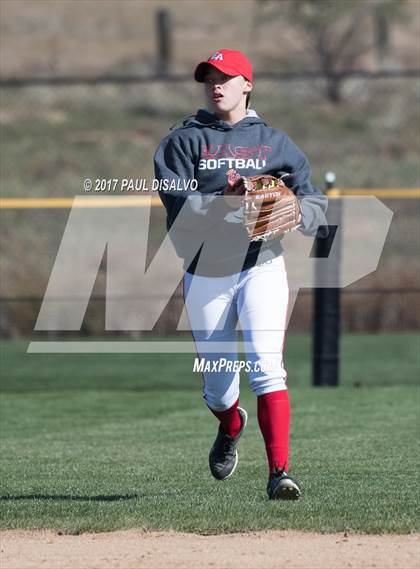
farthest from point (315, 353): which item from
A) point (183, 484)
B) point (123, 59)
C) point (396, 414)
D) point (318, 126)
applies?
point (123, 59)

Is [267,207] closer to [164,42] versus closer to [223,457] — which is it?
[223,457]

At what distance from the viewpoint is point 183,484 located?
575cm

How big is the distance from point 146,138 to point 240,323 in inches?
639

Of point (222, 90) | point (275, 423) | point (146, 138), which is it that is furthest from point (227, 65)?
point (146, 138)

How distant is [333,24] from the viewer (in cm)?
2317

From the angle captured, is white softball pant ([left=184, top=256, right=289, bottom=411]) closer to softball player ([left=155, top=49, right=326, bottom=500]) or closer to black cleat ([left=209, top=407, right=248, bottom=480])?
softball player ([left=155, top=49, right=326, bottom=500])

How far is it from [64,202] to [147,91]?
46.4 feet

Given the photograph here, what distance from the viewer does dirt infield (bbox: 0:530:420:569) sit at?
4.14 m

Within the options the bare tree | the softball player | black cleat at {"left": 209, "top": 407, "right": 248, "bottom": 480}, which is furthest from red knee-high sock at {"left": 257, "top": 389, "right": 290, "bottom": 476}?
the bare tree

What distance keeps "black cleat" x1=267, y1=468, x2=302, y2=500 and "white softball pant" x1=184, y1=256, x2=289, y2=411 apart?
1.23ft

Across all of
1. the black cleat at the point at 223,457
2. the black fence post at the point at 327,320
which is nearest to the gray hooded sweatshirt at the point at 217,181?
the black cleat at the point at 223,457

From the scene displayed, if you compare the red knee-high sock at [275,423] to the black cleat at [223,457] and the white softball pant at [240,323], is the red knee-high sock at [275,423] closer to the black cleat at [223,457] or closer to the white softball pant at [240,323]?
the white softball pant at [240,323]

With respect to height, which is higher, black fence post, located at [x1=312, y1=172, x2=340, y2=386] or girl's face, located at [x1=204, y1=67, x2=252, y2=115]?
girl's face, located at [x1=204, y1=67, x2=252, y2=115]

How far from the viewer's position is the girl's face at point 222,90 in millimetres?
5191
